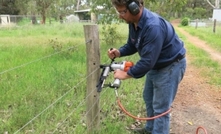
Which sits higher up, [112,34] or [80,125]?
[112,34]

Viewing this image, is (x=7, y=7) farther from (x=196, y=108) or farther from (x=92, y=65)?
(x=92, y=65)

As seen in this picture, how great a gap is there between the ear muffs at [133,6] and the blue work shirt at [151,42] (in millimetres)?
135

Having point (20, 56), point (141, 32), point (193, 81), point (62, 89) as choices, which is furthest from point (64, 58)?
point (141, 32)

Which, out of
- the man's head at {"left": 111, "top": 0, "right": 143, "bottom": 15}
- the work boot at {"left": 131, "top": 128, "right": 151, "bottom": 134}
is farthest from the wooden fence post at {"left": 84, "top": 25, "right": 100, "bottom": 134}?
the work boot at {"left": 131, "top": 128, "right": 151, "bottom": 134}

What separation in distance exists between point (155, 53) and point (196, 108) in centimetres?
275

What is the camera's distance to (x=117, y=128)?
11.4ft

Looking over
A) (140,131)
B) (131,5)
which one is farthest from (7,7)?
(131,5)

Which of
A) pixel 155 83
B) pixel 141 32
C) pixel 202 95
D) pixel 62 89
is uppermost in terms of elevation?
pixel 141 32

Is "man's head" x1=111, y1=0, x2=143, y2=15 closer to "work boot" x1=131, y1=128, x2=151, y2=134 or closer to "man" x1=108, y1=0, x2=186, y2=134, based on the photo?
"man" x1=108, y1=0, x2=186, y2=134

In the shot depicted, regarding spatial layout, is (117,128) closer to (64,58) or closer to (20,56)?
(64,58)

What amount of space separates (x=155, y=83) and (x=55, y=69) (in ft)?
10.9

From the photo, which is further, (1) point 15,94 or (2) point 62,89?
(2) point 62,89

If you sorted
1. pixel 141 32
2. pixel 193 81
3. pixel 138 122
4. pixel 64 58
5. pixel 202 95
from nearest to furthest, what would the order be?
pixel 141 32 → pixel 138 122 → pixel 202 95 → pixel 193 81 → pixel 64 58

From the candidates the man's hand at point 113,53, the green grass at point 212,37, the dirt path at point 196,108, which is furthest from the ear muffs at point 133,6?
the green grass at point 212,37
